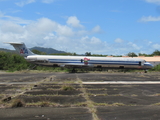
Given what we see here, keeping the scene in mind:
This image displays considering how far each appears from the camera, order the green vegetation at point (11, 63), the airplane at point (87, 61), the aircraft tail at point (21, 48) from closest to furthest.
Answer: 1. the airplane at point (87, 61)
2. the aircraft tail at point (21, 48)
3. the green vegetation at point (11, 63)

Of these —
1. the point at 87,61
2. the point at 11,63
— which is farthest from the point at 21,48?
the point at 87,61

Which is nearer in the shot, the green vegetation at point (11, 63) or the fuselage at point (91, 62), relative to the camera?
the fuselage at point (91, 62)

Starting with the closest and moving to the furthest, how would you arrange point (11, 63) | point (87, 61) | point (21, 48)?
point (87, 61) → point (21, 48) → point (11, 63)

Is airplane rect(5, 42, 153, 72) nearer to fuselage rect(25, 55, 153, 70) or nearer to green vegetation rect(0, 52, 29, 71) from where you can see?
fuselage rect(25, 55, 153, 70)

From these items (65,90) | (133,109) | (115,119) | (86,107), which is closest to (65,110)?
(86,107)

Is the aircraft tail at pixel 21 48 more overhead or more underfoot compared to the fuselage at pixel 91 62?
more overhead

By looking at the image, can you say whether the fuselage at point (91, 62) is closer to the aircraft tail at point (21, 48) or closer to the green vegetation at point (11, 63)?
the aircraft tail at point (21, 48)

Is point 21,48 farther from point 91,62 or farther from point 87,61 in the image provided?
point 91,62

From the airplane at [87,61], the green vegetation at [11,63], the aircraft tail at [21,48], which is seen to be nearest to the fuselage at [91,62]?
the airplane at [87,61]

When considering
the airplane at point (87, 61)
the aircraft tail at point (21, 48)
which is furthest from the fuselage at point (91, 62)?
the aircraft tail at point (21, 48)

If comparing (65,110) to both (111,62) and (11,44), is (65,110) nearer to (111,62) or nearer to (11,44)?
(111,62)

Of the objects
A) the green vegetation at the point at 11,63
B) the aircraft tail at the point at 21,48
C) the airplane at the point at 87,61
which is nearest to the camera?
the airplane at the point at 87,61

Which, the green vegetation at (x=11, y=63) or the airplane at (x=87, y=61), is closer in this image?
the airplane at (x=87, y=61)

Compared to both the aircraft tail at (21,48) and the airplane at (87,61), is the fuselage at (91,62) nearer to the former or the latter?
the airplane at (87,61)
